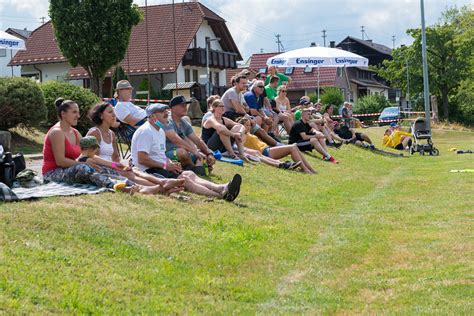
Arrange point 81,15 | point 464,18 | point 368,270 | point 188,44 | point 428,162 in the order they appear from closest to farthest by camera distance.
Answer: point 368,270 < point 428,162 < point 81,15 < point 188,44 < point 464,18

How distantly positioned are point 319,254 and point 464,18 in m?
71.1

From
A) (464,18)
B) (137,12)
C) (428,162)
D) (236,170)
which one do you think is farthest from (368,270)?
(464,18)

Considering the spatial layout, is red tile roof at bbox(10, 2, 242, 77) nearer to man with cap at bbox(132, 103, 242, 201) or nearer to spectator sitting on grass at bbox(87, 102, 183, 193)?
man with cap at bbox(132, 103, 242, 201)

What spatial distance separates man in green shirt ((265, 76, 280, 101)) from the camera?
22266mm

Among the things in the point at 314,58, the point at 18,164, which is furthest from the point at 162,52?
the point at 18,164

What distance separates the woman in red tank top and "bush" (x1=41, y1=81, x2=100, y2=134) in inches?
407

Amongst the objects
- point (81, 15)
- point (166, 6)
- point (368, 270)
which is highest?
point (166, 6)

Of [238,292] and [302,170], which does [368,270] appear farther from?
[302,170]

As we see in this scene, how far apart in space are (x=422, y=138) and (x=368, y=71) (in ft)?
263

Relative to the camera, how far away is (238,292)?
24.3 ft

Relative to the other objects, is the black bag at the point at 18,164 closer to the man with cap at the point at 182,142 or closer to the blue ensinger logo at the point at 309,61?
the man with cap at the point at 182,142

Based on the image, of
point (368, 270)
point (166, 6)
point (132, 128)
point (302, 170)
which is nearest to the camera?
point (368, 270)

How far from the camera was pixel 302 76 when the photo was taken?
281 ft

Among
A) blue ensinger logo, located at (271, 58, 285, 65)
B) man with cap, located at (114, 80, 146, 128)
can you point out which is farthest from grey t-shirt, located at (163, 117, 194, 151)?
blue ensinger logo, located at (271, 58, 285, 65)
